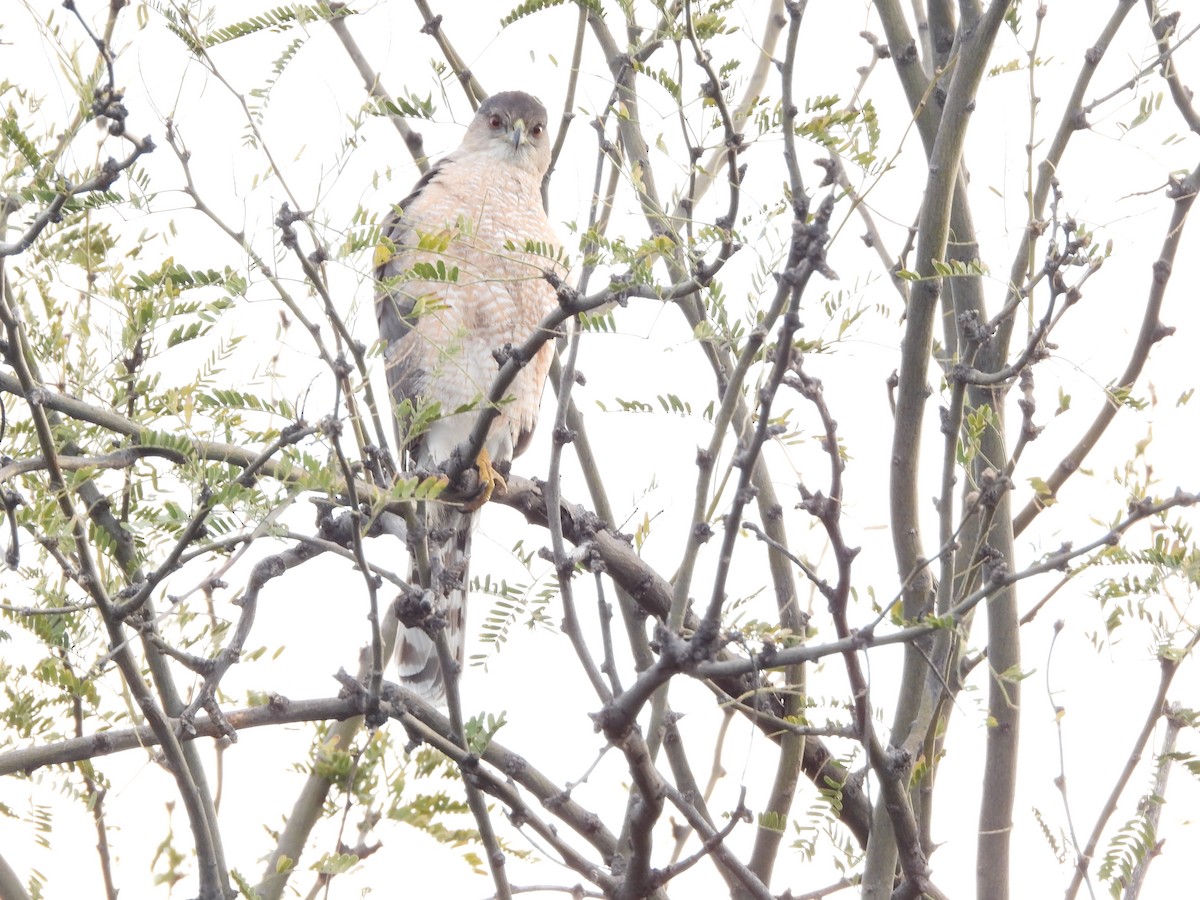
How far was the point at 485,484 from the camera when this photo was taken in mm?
3809

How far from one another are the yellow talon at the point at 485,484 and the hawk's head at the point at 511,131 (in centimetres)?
196

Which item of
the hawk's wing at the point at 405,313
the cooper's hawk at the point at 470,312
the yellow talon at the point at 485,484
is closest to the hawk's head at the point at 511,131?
the cooper's hawk at the point at 470,312

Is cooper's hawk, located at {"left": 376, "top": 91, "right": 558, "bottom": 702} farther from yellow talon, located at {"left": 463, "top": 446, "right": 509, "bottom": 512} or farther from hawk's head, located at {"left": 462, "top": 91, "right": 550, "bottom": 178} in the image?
yellow talon, located at {"left": 463, "top": 446, "right": 509, "bottom": 512}

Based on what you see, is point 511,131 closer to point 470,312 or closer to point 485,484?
point 470,312

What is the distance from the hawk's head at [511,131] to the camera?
17.8 feet

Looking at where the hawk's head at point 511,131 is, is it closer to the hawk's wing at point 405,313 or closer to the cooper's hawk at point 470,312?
the cooper's hawk at point 470,312

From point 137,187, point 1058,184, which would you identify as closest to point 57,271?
point 137,187

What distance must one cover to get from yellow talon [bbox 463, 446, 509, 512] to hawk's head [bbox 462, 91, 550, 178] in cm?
196

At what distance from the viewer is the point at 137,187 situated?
2365 mm

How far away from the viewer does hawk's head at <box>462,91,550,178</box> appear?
214 inches

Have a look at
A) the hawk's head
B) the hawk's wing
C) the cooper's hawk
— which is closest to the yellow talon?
the cooper's hawk

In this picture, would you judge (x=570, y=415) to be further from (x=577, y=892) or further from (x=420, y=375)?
(x=577, y=892)

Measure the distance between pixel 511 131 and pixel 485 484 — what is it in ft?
7.12

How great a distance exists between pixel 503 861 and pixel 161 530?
3.47 ft
